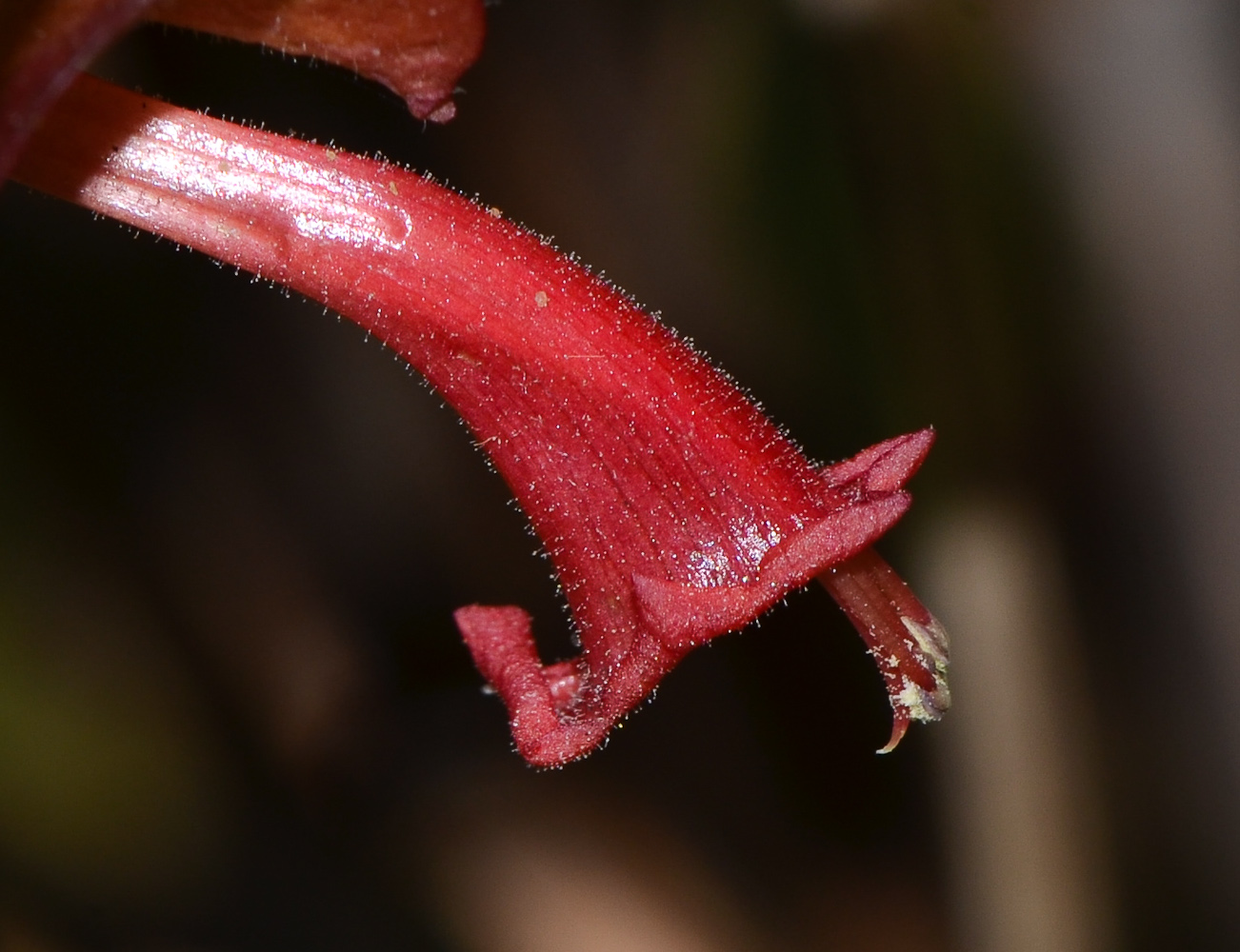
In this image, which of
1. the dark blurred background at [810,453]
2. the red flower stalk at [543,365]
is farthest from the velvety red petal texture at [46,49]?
the dark blurred background at [810,453]

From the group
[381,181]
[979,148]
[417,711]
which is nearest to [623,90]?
[979,148]

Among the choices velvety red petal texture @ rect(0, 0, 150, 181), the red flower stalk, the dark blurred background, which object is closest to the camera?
velvety red petal texture @ rect(0, 0, 150, 181)

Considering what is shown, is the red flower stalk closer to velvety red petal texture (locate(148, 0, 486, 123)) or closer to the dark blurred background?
velvety red petal texture (locate(148, 0, 486, 123))

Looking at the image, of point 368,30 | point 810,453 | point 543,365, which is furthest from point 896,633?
point 810,453

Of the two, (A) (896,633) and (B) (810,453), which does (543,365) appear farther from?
(B) (810,453)

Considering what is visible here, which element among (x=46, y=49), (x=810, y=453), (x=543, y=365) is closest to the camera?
(x=46, y=49)

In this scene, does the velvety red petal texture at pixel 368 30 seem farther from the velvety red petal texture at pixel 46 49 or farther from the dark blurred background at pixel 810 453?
the dark blurred background at pixel 810 453

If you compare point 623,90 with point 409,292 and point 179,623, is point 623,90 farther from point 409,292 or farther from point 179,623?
point 409,292

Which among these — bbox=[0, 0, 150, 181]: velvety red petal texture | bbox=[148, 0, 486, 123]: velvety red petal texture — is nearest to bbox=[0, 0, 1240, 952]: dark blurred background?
bbox=[148, 0, 486, 123]: velvety red petal texture
